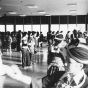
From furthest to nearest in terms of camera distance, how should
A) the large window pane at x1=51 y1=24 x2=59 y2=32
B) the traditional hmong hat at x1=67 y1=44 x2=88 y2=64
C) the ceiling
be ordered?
1. the large window pane at x1=51 y1=24 x2=59 y2=32
2. the ceiling
3. the traditional hmong hat at x1=67 y1=44 x2=88 y2=64

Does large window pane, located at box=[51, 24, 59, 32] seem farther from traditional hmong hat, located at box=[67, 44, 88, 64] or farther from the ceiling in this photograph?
traditional hmong hat, located at box=[67, 44, 88, 64]

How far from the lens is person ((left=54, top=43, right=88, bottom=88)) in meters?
1.44

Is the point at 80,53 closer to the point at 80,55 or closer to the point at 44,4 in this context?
the point at 80,55

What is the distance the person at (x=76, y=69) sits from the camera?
4.71ft

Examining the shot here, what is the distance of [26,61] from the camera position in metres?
8.78

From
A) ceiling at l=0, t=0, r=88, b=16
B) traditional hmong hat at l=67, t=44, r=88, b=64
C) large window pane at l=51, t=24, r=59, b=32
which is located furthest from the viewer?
large window pane at l=51, t=24, r=59, b=32

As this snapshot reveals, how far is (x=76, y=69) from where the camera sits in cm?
148

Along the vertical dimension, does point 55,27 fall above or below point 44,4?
below

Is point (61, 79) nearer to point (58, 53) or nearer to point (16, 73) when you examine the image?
point (16, 73)

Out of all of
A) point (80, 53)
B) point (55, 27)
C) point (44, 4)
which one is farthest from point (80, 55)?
point (55, 27)

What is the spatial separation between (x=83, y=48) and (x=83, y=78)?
203 millimetres

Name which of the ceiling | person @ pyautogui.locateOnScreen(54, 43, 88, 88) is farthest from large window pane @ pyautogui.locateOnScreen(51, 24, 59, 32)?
person @ pyautogui.locateOnScreen(54, 43, 88, 88)

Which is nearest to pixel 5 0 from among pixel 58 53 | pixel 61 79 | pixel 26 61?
pixel 26 61

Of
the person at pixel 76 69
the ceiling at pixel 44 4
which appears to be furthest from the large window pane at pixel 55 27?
the person at pixel 76 69
